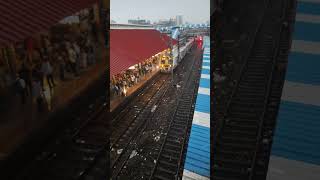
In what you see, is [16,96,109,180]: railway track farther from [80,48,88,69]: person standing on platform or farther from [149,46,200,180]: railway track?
[80,48,88,69]: person standing on platform

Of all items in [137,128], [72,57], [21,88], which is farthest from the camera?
[137,128]

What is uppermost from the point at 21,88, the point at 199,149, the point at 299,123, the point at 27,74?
the point at 27,74

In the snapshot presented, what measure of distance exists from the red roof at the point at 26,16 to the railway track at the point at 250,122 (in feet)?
14.0

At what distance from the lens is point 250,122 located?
7.09 m

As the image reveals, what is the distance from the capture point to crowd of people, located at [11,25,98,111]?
7055mm

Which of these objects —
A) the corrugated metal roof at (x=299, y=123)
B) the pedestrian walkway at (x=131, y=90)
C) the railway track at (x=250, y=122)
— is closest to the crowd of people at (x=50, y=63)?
the pedestrian walkway at (x=131, y=90)

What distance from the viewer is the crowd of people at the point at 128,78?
1359 cm

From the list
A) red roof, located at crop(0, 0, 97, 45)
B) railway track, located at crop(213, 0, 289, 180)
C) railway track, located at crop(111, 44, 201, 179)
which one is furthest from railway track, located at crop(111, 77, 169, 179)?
red roof, located at crop(0, 0, 97, 45)

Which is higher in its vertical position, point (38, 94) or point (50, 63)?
point (50, 63)

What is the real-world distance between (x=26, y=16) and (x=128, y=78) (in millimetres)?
9968

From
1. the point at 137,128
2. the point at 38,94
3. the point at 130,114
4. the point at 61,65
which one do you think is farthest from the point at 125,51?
the point at 38,94

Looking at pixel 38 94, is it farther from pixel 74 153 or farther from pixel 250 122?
pixel 250 122

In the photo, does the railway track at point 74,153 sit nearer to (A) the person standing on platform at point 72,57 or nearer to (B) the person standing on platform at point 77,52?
(A) the person standing on platform at point 72,57

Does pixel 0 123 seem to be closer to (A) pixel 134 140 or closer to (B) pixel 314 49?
(A) pixel 134 140
